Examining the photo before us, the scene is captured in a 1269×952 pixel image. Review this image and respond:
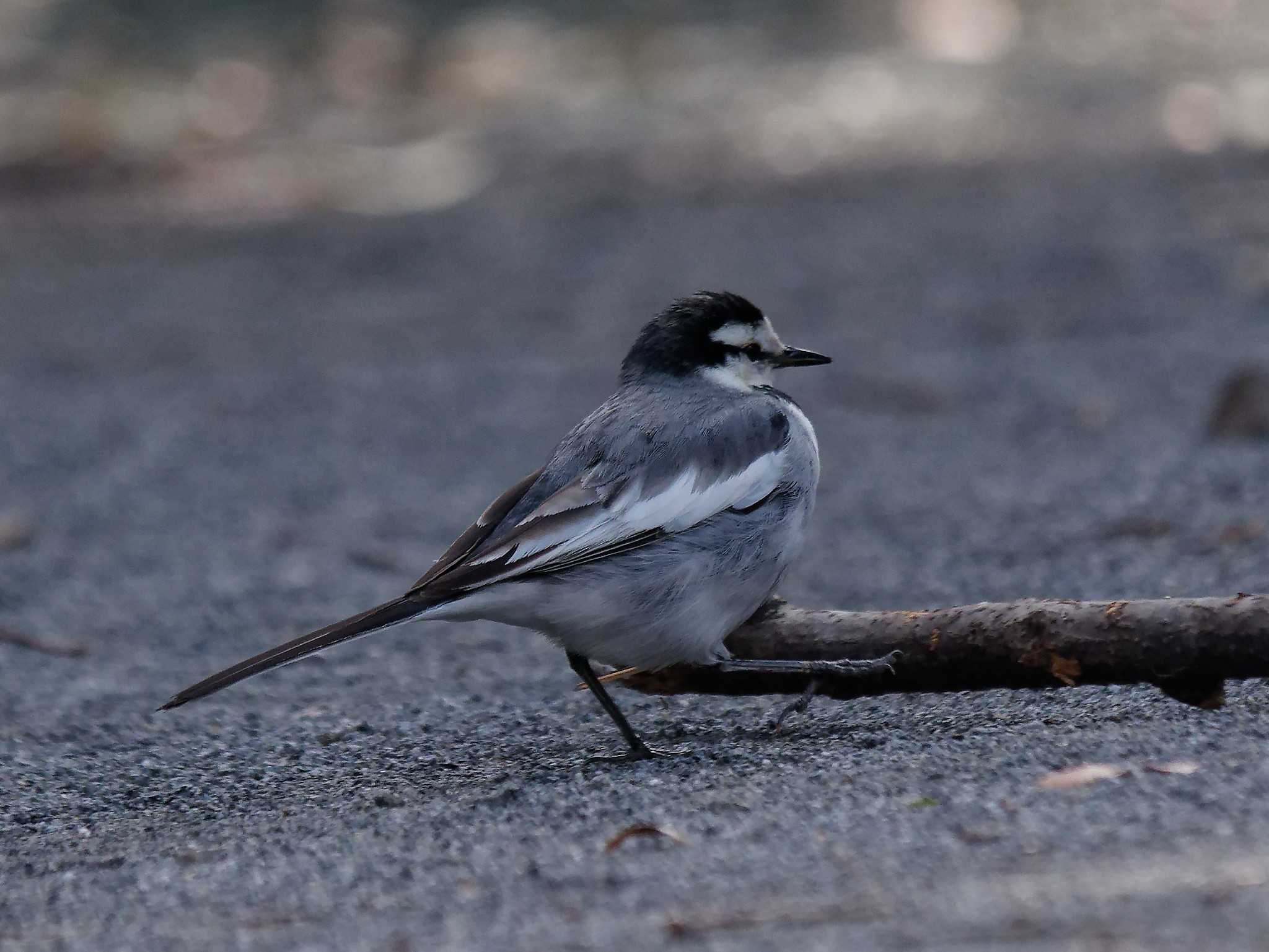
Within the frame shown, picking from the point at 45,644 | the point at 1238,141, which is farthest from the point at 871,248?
the point at 45,644

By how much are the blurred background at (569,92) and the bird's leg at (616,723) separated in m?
8.59

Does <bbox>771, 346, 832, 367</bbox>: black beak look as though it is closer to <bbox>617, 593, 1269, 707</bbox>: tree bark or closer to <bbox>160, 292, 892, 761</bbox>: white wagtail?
<bbox>160, 292, 892, 761</bbox>: white wagtail

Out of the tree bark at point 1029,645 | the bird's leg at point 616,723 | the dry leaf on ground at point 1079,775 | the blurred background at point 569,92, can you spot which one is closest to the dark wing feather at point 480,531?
the bird's leg at point 616,723

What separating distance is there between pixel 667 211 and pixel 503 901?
499 inches

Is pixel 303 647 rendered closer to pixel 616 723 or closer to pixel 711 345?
pixel 616 723

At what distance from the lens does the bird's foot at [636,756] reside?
176 inches

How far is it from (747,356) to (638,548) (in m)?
1.02

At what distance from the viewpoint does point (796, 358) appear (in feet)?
17.7

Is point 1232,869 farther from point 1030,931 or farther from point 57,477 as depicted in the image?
point 57,477

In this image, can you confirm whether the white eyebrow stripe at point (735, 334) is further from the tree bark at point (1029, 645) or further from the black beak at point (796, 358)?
the tree bark at point (1029, 645)

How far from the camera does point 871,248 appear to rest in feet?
45.8

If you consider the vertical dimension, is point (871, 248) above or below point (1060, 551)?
above

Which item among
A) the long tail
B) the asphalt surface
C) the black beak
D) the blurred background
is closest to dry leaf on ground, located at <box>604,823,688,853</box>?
the asphalt surface

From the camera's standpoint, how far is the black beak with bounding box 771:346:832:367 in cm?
537
